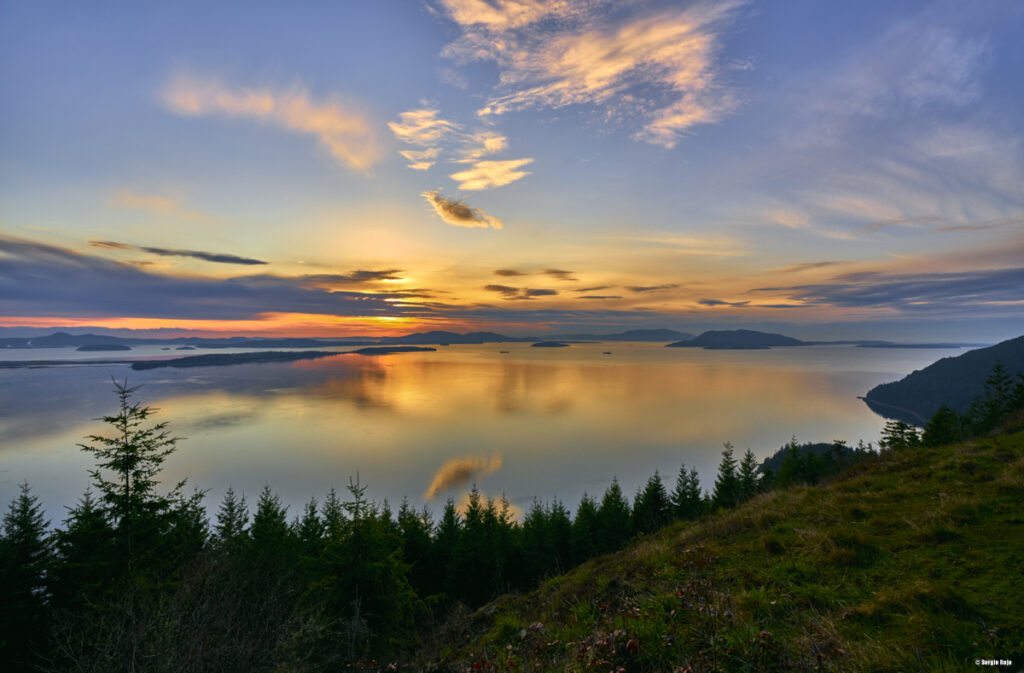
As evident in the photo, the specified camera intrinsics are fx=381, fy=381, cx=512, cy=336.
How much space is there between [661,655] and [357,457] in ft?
333

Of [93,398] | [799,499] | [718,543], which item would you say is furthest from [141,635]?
[93,398]

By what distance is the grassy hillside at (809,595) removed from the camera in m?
4.43

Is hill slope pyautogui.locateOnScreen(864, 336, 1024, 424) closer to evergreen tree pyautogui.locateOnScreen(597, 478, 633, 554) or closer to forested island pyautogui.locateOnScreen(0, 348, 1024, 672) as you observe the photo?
evergreen tree pyautogui.locateOnScreen(597, 478, 633, 554)

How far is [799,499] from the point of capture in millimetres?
10328

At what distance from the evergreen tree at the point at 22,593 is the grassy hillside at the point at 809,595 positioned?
916 inches

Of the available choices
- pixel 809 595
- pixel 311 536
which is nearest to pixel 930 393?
pixel 311 536

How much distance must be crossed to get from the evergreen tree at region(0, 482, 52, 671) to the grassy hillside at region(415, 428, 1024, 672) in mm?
23268

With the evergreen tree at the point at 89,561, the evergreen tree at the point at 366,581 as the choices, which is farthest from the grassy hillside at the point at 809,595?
the evergreen tree at the point at 89,561

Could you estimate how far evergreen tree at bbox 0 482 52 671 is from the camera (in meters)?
17.4

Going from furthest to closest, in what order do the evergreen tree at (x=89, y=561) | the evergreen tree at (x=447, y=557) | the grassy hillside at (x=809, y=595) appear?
the evergreen tree at (x=447, y=557) < the evergreen tree at (x=89, y=561) < the grassy hillside at (x=809, y=595)

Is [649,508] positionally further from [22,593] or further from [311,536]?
[22,593]

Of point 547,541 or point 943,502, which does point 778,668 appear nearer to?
point 943,502

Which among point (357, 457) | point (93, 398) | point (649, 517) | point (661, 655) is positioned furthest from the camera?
point (93, 398)

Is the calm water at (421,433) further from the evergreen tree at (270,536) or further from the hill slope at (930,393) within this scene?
the evergreen tree at (270,536)
